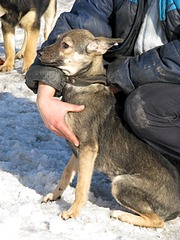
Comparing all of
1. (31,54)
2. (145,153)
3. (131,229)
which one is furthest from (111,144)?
(31,54)

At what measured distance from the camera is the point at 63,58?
3781 millimetres

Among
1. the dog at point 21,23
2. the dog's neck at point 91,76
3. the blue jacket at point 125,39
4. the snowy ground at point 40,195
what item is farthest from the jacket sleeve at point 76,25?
the dog at point 21,23

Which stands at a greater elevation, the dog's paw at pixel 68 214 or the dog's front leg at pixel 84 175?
the dog's front leg at pixel 84 175

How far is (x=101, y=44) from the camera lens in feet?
12.1

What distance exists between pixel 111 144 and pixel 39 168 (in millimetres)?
920

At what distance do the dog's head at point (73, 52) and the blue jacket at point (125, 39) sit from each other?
0.27 ft

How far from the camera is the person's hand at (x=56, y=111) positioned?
367cm

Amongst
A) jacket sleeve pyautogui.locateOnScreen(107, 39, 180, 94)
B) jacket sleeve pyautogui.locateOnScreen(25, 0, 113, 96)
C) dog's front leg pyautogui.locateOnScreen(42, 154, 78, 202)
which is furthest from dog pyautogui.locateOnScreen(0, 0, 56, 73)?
jacket sleeve pyautogui.locateOnScreen(107, 39, 180, 94)

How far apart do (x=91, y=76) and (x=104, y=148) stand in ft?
1.77

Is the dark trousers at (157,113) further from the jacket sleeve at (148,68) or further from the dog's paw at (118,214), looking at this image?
the dog's paw at (118,214)

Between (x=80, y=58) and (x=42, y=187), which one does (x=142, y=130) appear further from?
(x=42, y=187)

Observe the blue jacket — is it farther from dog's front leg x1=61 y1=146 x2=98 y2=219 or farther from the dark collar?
dog's front leg x1=61 y1=146 x2=98 y2=219

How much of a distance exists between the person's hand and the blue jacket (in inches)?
4.3

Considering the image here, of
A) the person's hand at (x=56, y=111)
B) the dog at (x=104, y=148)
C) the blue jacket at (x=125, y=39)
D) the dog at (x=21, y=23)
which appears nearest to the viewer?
the blue jacket at (x=125, y=39)
